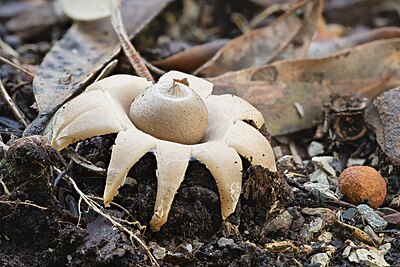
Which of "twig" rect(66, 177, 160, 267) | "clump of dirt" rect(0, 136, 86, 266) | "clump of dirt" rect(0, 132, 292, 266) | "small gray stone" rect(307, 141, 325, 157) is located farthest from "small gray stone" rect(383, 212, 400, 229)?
"clump of dirt" rect(0, 136, 86, 266)

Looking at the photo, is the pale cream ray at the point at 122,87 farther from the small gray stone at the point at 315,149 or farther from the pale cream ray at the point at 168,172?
the small gray stone at the point at 315,149

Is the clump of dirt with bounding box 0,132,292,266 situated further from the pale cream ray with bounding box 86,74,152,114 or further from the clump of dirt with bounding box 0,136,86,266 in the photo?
the pale cream ray with bounding box 86,74,152,114

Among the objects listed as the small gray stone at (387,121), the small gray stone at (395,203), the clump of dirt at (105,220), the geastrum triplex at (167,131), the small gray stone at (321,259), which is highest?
the geastrum triplex at (167,131)

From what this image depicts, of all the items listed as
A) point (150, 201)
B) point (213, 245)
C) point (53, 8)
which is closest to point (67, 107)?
point (150, 201)

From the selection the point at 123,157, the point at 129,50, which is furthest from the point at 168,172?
the point at 129,50

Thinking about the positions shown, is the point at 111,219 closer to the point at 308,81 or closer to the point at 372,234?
the point at 372,234

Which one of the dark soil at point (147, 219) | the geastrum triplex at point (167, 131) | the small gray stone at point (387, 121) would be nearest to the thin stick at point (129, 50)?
the geastrum triplex at point (167, 131)
